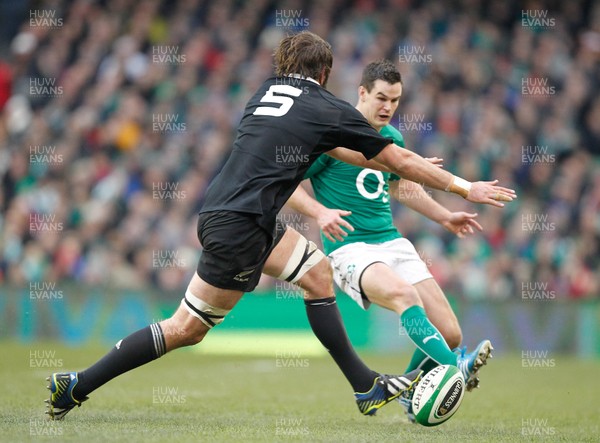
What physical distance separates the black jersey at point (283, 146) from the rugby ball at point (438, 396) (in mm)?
1411

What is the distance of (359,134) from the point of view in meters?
6.14

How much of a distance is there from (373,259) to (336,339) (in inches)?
27.2

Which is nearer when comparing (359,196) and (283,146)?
(283,146)

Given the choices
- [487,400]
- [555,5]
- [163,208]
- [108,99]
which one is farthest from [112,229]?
[555,5]

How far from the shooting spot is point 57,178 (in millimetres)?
16172

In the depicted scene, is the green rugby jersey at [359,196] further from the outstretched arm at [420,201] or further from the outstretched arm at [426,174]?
the outstretched arm at [426,174]

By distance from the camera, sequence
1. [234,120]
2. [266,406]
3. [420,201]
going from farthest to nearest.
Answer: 1. [234,120]
2. [266,406]
3. [420,201]

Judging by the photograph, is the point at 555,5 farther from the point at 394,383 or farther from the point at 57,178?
the point at 394,383

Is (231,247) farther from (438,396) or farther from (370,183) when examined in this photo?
(370,183)

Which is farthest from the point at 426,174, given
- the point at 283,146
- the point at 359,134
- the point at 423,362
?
the point at 423,362

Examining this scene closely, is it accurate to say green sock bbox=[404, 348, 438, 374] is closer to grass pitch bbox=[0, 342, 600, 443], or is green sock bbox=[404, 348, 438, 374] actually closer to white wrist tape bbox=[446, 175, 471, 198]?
grass pitch bbox=[0, 342, 600, 443]

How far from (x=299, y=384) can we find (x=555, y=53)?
1022 centimetres

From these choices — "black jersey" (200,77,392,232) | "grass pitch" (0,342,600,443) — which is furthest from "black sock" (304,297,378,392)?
"black jersey" (200,77,392,232)

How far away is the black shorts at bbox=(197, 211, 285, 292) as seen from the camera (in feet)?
20.1
